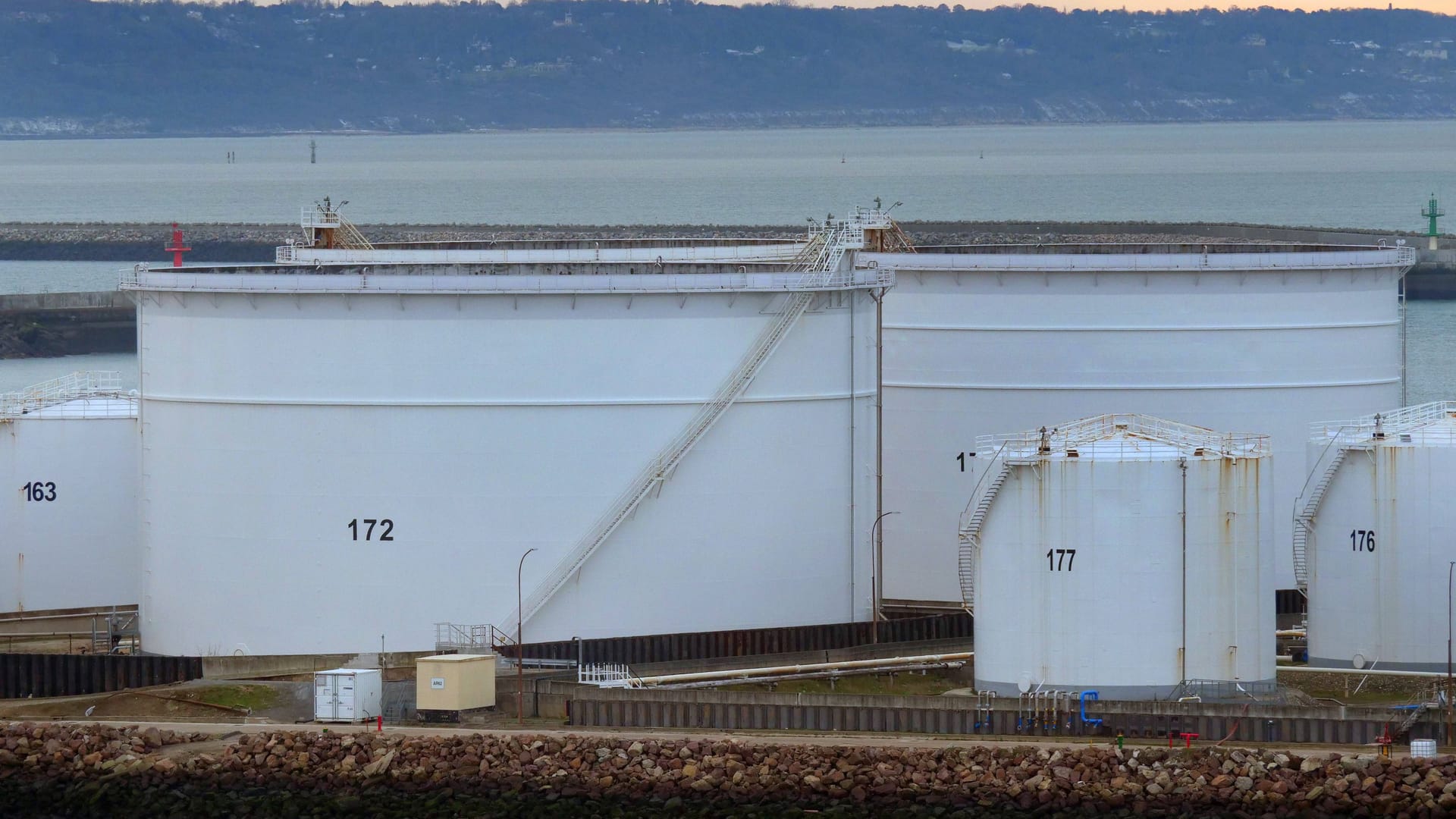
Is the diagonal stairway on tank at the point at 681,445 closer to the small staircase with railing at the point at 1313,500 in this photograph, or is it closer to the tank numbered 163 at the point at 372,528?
the tank numbered 163 at the point at 372,528

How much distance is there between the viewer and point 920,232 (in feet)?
535

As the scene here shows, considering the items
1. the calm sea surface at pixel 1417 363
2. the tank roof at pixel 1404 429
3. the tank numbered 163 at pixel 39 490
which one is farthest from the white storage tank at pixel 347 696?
the calm sea surface at pixel 1417 363

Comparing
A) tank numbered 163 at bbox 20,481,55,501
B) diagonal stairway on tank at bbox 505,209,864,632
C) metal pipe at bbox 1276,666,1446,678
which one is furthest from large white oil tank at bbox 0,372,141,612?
metal pipe at bbox 1276,666,1446,678

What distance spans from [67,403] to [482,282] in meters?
11.5

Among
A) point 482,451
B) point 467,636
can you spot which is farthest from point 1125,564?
point 467,636

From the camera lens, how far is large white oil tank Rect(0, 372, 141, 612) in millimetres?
45094

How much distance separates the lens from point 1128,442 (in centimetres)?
3522

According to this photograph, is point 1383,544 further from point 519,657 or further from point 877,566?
point 519,657

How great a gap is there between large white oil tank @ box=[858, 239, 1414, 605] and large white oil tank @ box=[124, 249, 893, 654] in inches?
236

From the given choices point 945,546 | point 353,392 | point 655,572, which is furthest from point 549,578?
point 945,546

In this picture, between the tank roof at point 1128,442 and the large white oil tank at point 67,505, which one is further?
the large white oil tank at point 67,505

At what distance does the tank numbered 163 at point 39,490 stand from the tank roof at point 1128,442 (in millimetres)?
18841

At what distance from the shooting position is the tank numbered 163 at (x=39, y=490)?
45.2 m

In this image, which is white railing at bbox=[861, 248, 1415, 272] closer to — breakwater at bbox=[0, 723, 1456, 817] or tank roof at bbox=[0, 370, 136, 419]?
breakwater at bbox=[0, 723, 1456, 817]
